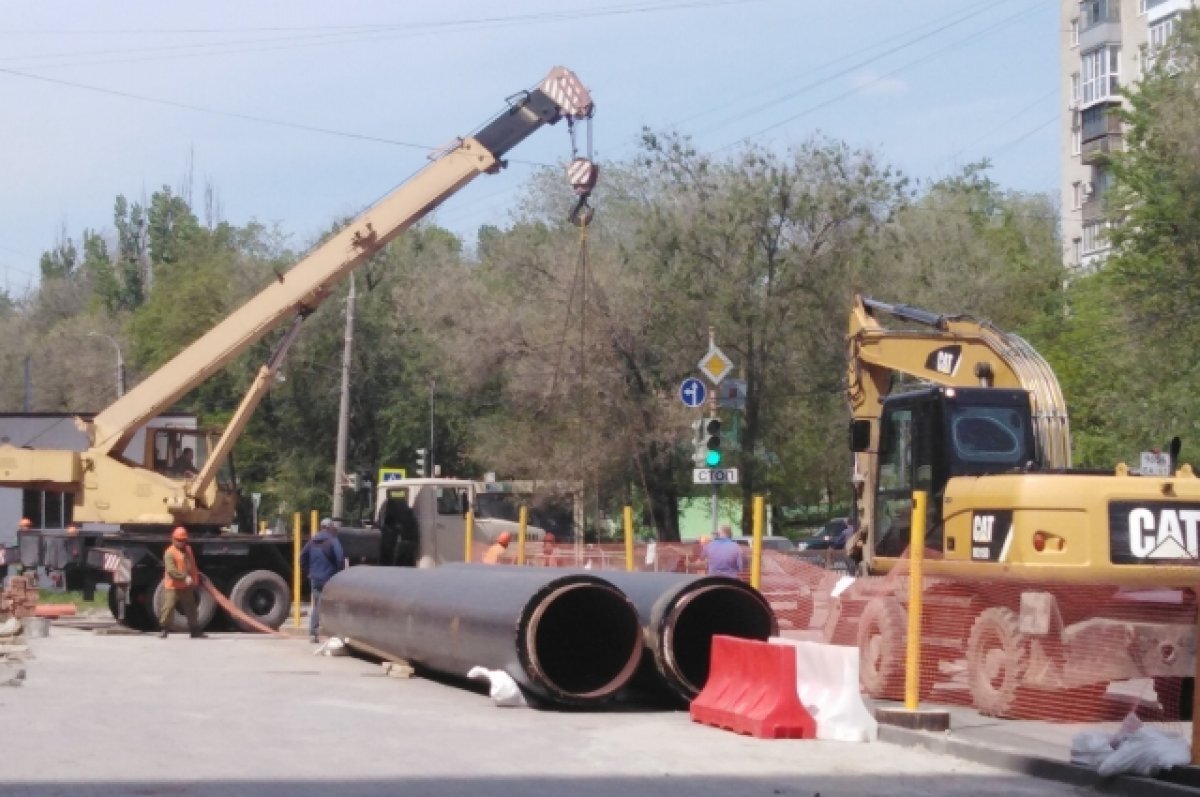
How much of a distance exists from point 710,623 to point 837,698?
11.0 ft

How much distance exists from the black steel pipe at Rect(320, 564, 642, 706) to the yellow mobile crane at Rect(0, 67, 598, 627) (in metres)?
8.52

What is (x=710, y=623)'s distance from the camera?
1725cm

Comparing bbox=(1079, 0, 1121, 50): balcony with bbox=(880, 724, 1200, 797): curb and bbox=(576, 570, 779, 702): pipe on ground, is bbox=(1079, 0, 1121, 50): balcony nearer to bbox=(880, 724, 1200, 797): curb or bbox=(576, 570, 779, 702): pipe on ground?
bbox=(576, 570, 779, 702): pipe on ground

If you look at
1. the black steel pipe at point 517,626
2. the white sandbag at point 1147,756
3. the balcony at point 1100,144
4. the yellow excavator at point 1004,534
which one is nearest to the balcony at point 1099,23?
the balcony at point 1100,144

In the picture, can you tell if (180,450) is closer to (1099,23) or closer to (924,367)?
(924,367)

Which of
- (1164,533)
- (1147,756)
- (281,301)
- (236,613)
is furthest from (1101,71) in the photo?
(1147,756)

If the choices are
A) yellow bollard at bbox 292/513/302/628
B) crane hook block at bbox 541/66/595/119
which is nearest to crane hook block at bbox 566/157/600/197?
crane hook block at bbox 541/66/595/119

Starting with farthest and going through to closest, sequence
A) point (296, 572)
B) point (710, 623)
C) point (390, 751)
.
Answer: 1. point (296, 572)
2. point (710, 623)
3. point (390, 751)

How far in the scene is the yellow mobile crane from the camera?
1143 inches

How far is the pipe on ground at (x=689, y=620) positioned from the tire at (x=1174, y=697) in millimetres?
3779

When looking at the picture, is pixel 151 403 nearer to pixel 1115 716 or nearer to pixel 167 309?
pixel 1115 716

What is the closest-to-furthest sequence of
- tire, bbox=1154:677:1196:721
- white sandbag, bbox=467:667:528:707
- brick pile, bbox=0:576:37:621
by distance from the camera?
tire, bbox=1154:677:1196:721, white sandbag, bbox=467:667:528:707, brick pile, bbox=0:576:37:621

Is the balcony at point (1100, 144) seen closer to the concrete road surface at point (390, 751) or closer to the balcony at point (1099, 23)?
the balcony at point (1099, 23)

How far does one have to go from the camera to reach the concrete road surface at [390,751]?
37.6ft
